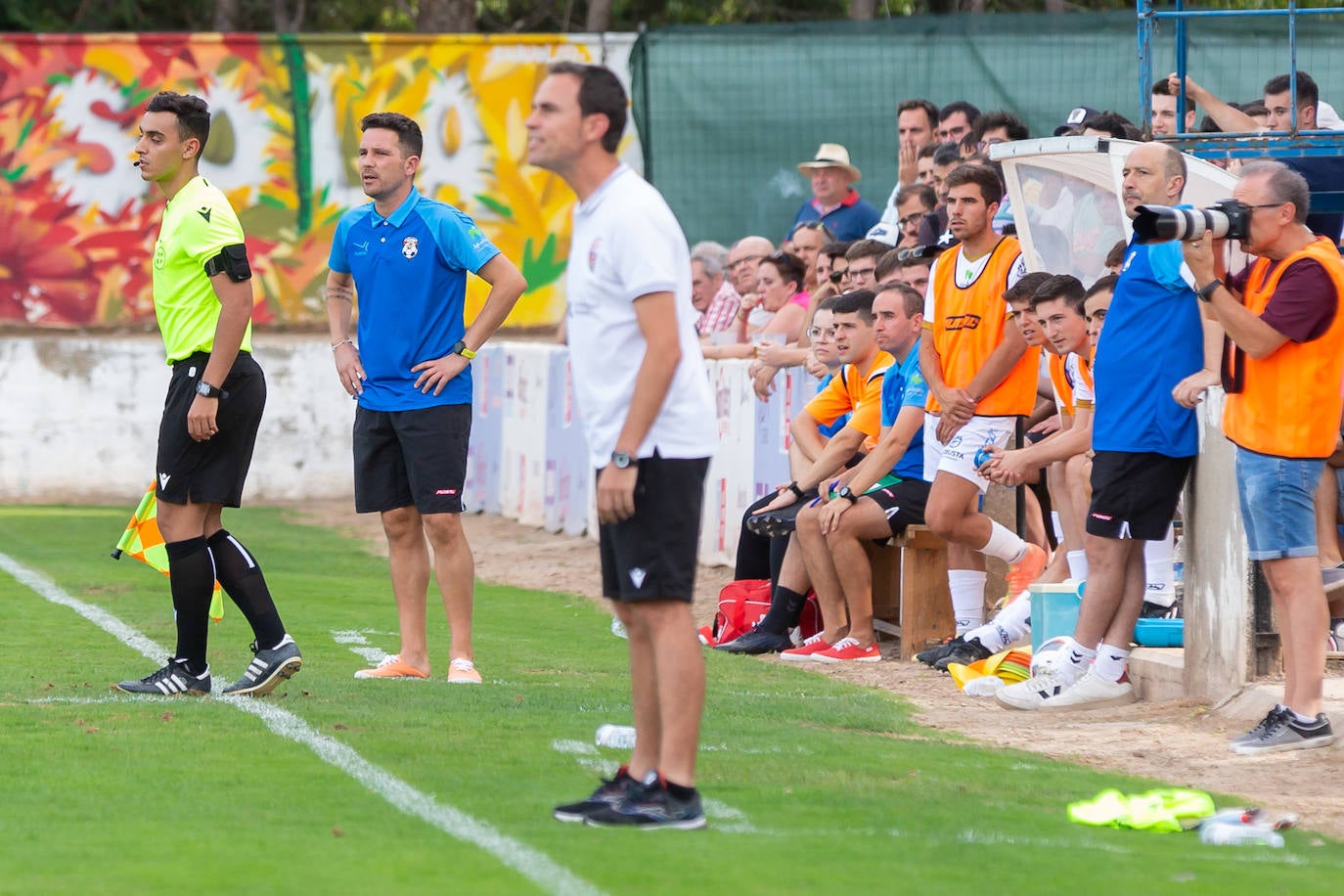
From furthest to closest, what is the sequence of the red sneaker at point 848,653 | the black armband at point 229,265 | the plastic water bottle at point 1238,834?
the red sneaker at point 848,653
the black armband at point 229,265
the plastic water bottle at point 1238,834

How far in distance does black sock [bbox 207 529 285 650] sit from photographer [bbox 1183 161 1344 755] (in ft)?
12.0

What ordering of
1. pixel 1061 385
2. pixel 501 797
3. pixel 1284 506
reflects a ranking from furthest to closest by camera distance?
pixel 1061 385, pixel 1284 506, pixel 501 797

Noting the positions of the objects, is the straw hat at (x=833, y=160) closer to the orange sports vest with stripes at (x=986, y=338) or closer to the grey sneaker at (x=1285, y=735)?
the orange sports vest with stripes at (x=986, y=338)

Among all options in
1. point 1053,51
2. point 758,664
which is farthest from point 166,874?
point 1053,51

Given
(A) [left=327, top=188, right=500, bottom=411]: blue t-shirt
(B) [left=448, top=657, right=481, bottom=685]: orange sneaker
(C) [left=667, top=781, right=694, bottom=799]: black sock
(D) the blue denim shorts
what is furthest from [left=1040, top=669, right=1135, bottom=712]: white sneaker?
(C) [left=667, top=781, right=694, bottom=799]: black sock

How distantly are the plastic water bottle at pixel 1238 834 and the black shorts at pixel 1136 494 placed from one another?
8.17 ft

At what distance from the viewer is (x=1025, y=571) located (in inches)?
402

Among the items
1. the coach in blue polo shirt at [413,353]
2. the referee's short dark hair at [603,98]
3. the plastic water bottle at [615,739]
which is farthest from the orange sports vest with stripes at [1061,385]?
the referee's short dark hair at [603,98]

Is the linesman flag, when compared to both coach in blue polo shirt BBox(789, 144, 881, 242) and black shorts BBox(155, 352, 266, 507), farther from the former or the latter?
coach in blue polo shirt BBox(789, 144, 881, 242)

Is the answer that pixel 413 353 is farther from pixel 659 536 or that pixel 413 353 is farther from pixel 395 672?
pixel 659 536

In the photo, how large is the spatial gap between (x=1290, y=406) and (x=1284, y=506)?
358 millimetres

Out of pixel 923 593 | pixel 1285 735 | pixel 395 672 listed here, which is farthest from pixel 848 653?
pixel 1285 735

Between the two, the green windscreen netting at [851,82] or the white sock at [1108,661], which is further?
the green windscreen netting at [851,82]

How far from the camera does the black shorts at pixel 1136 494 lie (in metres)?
8.09
